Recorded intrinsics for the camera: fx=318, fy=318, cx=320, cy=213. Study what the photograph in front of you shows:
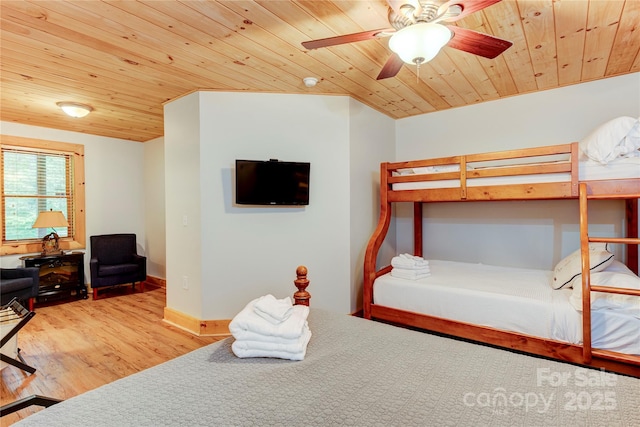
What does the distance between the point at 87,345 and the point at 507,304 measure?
3.53m

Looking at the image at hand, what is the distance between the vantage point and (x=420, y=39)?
153cm

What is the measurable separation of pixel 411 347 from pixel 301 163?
2063 mm

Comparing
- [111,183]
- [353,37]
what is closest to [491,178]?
[353,37]

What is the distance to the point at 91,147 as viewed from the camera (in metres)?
4.77

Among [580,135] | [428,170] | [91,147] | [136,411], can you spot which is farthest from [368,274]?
[91,147]

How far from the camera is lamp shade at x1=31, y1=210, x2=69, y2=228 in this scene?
405 centimetres

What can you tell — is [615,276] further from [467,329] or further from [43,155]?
[43,155]

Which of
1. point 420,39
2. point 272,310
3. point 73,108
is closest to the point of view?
point 272,310

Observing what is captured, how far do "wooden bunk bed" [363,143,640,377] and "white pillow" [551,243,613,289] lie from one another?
228mm

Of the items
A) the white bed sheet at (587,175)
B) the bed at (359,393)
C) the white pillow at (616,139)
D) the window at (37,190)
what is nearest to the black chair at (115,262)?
the window at (37,190)

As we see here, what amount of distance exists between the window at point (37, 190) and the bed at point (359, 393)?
4.48m

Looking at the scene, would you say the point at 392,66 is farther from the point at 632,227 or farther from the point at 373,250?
the point at 632,227

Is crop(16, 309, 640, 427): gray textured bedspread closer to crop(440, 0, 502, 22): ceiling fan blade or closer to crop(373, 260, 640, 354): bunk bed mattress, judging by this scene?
crop(373, 260, 640, 354): bunk bed mattress

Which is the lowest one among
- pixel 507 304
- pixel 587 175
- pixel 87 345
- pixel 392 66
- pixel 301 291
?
pixel 87 345
